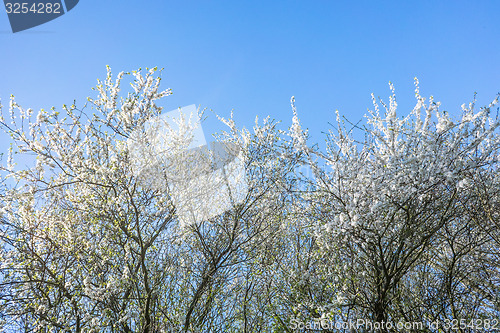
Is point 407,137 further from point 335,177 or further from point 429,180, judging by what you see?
point 335,177

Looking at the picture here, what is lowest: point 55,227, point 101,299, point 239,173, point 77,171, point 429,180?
point 101,299

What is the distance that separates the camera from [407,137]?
527 centimetres

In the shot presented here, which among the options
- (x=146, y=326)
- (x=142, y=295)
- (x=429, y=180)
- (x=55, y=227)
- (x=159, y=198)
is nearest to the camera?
(x=429, y=180)

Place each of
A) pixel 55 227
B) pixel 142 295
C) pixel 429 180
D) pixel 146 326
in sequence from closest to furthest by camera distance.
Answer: pixel 429 180, pixel 146 326, pixel 142 295, pixel 55 227

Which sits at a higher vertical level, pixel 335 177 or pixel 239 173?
pixel 239 173

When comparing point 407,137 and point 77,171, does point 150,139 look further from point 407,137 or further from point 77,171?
point 407,137

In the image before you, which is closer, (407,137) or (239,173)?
(407,137)

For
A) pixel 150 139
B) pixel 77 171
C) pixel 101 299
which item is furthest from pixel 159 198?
pixel 101 299

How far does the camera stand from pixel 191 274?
23.6ft

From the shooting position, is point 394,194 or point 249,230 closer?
point 394,194

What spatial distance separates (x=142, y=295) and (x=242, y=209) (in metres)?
2.63

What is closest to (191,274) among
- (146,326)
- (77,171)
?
(146,326)

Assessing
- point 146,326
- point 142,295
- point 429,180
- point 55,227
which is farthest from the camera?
point 55,227

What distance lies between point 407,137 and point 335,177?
1193 mm
